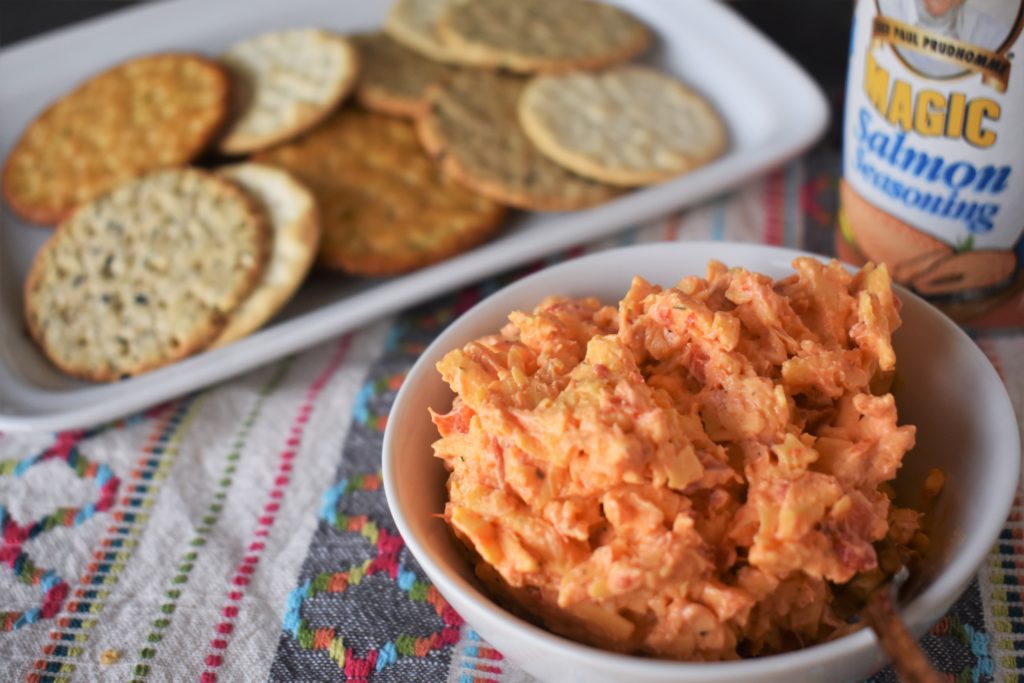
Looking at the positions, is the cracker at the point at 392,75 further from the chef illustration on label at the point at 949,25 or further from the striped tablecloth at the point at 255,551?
the chef illustration on label at the point at 949,25

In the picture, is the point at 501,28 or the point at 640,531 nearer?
the point at 640,531

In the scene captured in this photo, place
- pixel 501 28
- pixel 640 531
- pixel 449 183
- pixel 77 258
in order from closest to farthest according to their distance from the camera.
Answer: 1. pixel 640 531
2. pixel 77 258
3. pixel 449 183
4. pixel 501 28

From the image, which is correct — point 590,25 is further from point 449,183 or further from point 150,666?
point 150,666

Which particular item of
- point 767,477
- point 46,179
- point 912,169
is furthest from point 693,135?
point 46,179

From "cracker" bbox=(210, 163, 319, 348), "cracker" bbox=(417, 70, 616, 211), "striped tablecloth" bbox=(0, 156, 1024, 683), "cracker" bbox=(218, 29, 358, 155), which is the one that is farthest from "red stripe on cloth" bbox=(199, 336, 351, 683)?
"cracker" bbox=(218, 29, 358, 155)

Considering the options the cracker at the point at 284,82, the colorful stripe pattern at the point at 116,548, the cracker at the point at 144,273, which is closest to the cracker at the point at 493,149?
the cracker at the point at 284,82

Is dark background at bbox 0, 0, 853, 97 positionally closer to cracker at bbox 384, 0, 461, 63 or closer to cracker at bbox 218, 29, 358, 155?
cracker at bbox 218, 29, 358, 155
